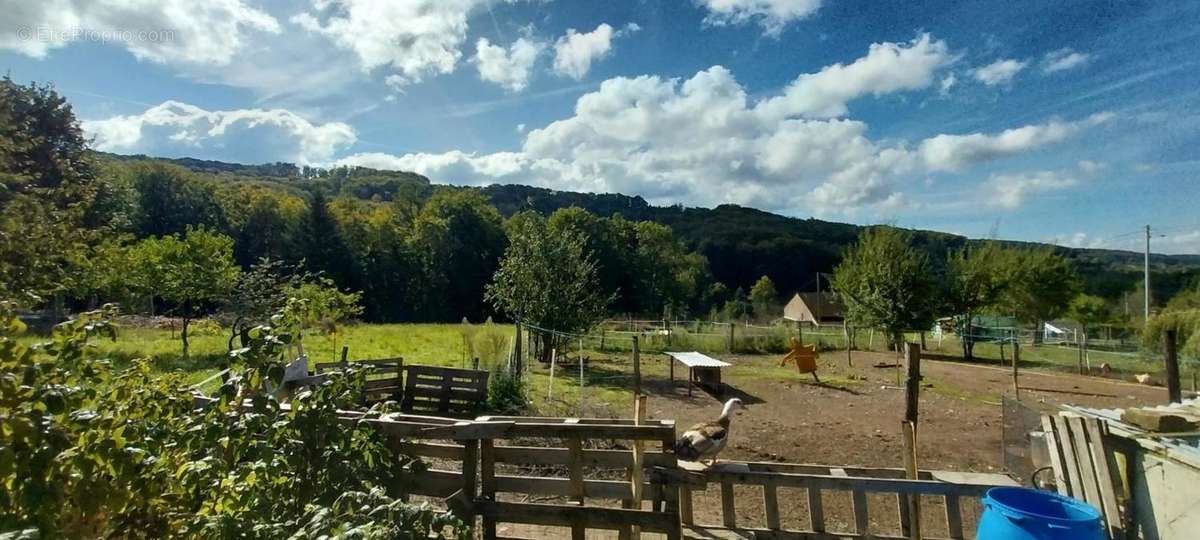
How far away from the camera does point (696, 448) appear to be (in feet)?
14.5

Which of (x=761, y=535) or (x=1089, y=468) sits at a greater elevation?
(x=1089, y=468)

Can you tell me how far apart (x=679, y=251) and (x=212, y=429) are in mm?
66237

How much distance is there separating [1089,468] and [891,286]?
840 inches

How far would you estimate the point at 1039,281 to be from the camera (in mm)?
30500

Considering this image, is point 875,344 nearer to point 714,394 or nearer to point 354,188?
point 714,394

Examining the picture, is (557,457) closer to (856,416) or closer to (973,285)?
(856,416)

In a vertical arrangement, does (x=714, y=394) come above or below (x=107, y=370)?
below

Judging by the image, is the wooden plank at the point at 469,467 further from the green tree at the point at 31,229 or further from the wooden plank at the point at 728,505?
the green tree at the point at 31,229

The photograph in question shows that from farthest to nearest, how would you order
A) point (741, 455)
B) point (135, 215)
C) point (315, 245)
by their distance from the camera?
point (315, 245)
point (135, 215)
point (741, 455)

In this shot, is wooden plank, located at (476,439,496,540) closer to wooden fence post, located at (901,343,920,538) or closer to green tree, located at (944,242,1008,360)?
wooden fence post, located at (901,343,920,538)

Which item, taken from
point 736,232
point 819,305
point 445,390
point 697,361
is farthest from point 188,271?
point 736,232

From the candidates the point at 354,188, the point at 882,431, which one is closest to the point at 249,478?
the point at 882,431

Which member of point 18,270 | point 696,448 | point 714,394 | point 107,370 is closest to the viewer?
point 107,370

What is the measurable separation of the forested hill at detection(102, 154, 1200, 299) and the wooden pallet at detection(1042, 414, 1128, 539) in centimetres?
4941
